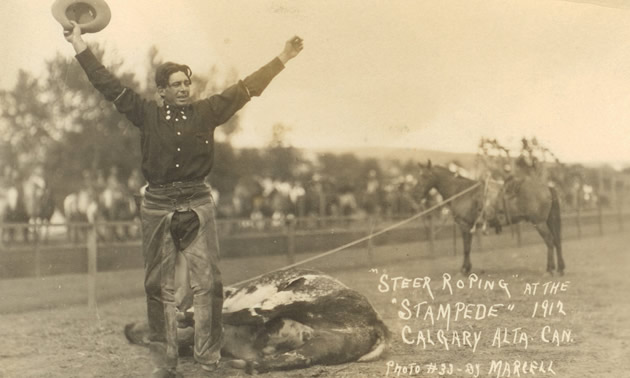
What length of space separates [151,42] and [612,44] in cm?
258

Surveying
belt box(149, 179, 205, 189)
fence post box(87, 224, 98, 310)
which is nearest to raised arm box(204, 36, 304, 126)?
belt box(149, 179, 205, 189)

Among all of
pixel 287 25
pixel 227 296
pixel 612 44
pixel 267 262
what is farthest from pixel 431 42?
pixel 227 296

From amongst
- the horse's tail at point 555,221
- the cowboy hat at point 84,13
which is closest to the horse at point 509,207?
the horse's tail at point 555,221

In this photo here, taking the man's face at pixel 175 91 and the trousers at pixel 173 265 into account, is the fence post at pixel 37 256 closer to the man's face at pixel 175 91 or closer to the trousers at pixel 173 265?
the trousers at pixel 173 265

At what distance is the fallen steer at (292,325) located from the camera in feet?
9.33

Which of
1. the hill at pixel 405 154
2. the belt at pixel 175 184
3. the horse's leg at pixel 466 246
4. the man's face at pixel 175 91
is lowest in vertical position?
the horse's leg at pixel 466 246

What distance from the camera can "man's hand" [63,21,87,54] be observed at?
2.68m

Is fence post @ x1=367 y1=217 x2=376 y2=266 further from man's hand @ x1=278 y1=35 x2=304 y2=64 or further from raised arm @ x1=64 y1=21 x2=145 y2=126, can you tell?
raised arm @ x1=64 y1=21 x2=145 y2=126

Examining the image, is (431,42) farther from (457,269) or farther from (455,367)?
(455,367)

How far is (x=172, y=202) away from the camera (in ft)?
9.02

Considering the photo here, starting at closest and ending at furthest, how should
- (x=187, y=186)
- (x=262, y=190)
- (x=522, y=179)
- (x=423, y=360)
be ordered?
(x=187, y=186) < (x=262, y=190) < (x=423, y=360) < (x=522, y=179)

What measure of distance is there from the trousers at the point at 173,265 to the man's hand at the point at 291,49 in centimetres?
73

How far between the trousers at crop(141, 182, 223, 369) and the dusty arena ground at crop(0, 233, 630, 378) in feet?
0.26

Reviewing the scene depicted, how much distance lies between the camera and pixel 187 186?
2.77 m
